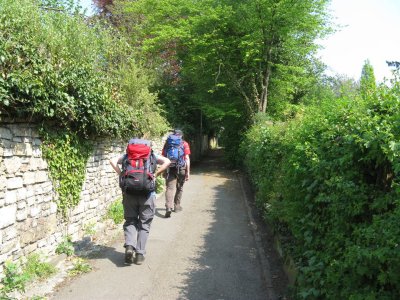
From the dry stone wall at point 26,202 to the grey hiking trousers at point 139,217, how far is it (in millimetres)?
1221

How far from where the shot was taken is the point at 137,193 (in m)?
6.02

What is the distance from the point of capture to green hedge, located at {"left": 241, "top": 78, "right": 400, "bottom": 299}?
2762mm

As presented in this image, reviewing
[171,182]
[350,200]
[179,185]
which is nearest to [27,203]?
[350,200]

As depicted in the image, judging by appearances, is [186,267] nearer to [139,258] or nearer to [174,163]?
[139,258]

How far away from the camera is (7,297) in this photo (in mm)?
4223

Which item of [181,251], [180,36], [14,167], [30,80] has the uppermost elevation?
[180,36]

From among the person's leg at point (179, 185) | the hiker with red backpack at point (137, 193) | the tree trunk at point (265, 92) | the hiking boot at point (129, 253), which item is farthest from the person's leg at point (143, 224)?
the tree trunk at point (265, 92)

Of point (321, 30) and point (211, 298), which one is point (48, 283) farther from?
point (321, 30)

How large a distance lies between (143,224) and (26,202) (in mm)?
1780

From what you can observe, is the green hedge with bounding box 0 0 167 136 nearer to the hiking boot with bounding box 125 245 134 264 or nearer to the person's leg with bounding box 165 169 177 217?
the person's leg with bounding box 165 169 177 217

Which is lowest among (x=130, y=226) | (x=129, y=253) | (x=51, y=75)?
(x=129, y=253)

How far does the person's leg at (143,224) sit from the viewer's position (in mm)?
6086

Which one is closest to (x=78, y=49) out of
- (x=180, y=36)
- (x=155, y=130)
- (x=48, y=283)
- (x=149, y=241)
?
(x=149, y=241)

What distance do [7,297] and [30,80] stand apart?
278 centimetres
